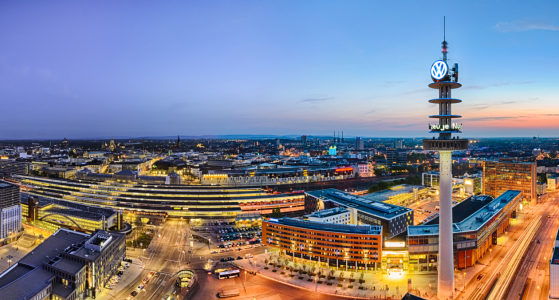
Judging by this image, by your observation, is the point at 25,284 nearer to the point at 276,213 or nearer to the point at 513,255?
the point at 276,213

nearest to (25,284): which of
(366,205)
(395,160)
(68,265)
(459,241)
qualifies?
(68,265)

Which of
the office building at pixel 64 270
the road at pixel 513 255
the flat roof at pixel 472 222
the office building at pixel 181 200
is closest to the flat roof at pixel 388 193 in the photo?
the office building at pixel 181 200

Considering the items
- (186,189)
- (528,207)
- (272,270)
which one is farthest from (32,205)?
(528,207)

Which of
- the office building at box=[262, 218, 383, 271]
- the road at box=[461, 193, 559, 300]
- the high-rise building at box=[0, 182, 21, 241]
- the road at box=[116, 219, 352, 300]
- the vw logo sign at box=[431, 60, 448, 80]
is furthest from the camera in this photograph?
the high-rise building at box=[0, 182, 21, 241]

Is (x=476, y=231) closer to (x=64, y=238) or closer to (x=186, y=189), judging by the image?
(x=64, y=238)

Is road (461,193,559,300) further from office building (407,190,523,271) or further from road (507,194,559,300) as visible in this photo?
office building (407,190,523,271)

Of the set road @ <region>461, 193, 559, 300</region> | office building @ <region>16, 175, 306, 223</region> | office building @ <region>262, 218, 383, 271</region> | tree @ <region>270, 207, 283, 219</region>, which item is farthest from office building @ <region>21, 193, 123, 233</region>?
road @ <region>461, 193, 559, 300</region>
